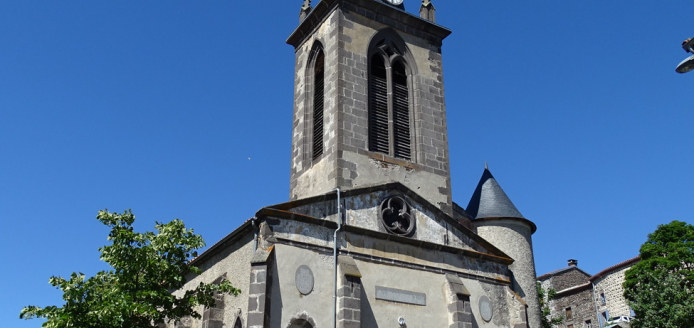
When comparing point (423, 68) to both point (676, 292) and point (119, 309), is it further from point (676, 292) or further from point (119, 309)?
point (676, 292)

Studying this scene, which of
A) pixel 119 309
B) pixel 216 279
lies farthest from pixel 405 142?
pixel 119 309

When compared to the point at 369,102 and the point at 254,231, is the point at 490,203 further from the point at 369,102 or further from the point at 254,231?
the point at 254,231

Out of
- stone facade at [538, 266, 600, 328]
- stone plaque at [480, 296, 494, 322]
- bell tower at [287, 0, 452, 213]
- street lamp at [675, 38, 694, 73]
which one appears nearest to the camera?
street lamp at [675, 38, 694, 73]

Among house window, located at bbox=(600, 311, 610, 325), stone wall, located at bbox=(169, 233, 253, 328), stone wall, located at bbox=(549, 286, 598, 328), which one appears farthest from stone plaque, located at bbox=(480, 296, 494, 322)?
stone wall, located at bbox=(549, 286, 598, 328)

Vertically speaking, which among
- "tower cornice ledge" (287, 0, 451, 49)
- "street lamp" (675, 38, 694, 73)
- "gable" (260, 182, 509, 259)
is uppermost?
"tower cornice ledge" (287, 0, 451, 49)

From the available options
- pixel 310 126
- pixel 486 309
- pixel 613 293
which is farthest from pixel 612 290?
pixel 310 126

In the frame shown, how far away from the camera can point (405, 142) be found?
2041 centimetres

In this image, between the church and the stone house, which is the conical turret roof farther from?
the stone house

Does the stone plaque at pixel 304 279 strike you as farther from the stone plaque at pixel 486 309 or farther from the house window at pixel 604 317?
the house window at pixel 604 317

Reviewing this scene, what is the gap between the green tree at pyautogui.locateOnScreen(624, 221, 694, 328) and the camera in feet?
90.5

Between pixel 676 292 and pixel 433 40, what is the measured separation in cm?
1524

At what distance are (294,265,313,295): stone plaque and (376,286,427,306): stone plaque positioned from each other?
191 cm

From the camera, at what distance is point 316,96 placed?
21359mm

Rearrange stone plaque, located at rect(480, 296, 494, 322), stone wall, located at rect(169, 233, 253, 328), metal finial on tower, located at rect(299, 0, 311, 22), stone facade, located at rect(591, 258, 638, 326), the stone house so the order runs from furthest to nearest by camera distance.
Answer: the stone house, stone facade, located at rect(591, 258, 638, 326), metal finial on tower, located at rect(299, 0, 311, 22), stone plaque, located at rect(480, 296, 494, 322), stone wall, located at rect(169, 233, 253, 328)
